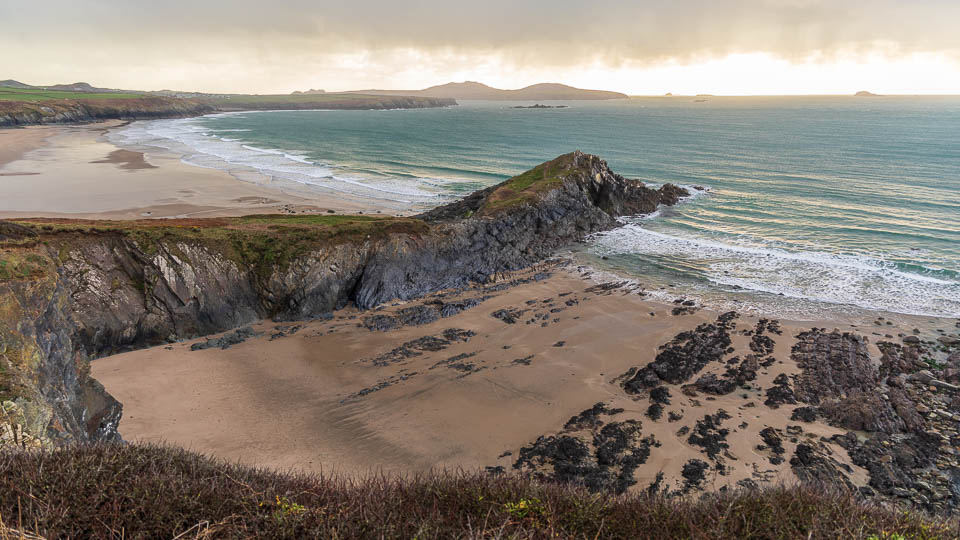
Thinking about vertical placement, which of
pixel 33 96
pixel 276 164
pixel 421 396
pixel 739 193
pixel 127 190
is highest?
pixel 33 96

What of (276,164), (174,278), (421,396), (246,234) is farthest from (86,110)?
(421,396)

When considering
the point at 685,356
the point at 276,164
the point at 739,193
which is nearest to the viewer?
the point at 685,356

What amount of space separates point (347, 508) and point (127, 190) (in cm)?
5434

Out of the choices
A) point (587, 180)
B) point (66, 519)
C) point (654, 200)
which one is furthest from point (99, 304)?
point (654, 200)

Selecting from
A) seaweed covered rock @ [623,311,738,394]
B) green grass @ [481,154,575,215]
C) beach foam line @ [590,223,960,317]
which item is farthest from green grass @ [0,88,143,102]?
seaweed covered rock @ [623,311,738,394]

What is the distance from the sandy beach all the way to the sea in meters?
4.77

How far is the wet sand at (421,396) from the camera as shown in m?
13.6

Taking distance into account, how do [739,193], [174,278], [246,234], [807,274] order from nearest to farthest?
[174,278]
[246,234]
[807,274]
[739,193]

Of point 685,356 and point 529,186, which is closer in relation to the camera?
point 685,356

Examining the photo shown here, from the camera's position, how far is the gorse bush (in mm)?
5598

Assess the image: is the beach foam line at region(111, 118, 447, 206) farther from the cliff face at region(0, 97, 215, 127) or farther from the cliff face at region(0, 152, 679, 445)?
the cliff face at region(0, 97, 215, 127)

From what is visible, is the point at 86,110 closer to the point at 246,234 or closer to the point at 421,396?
the point at 246,234

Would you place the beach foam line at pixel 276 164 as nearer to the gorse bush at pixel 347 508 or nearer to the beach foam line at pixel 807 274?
the beach foam line at pixel 807 274

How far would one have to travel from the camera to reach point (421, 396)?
16.4 meters
